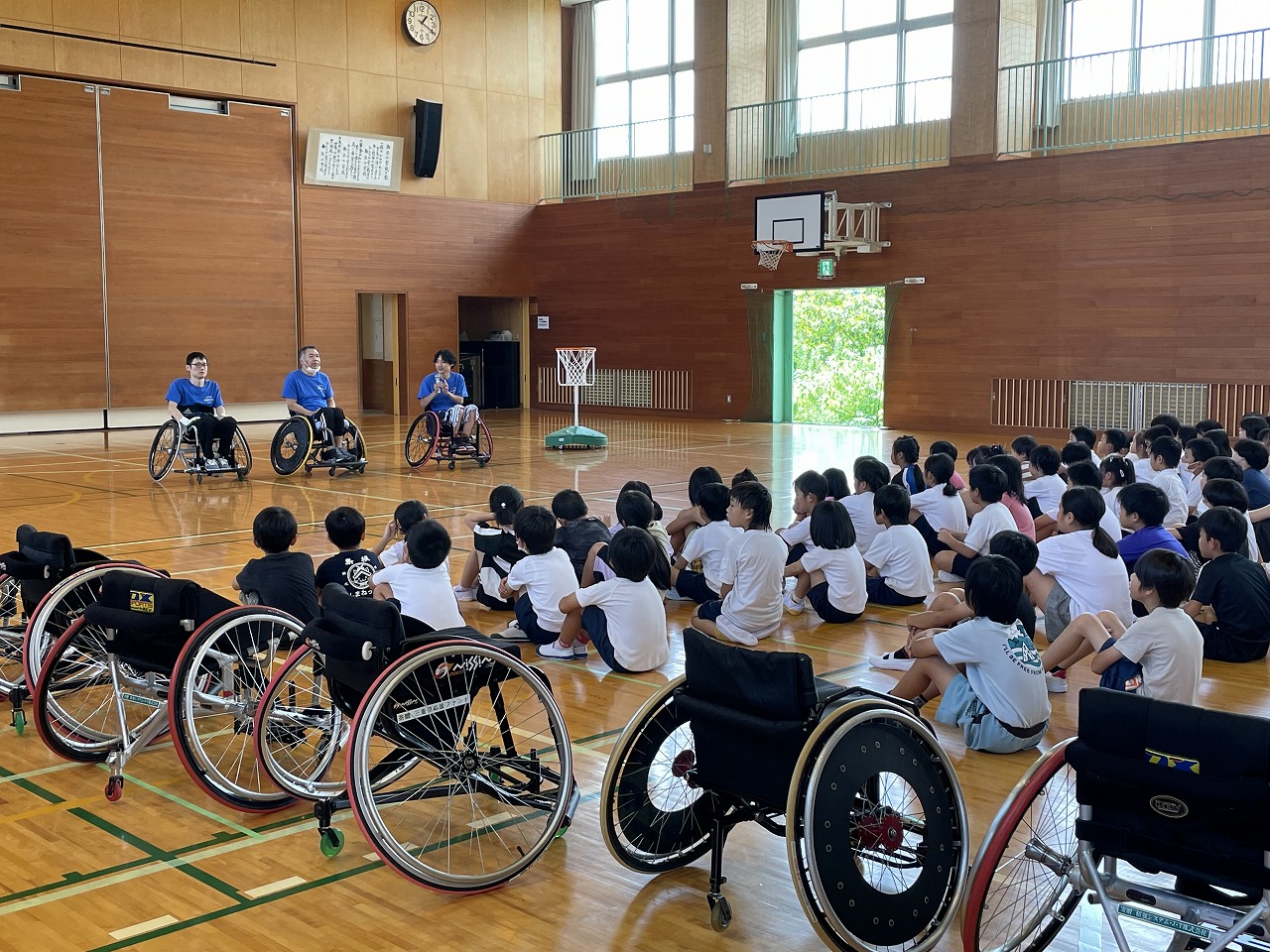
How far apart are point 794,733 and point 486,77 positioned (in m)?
19.8

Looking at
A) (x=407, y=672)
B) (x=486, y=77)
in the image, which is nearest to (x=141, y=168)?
(x=486, y=77)

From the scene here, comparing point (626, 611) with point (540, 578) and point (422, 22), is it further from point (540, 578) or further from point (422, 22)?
point (422, 22)

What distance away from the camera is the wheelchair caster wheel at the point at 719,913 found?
9.88ft

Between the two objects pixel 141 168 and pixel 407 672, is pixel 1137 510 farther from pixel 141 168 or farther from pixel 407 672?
pixel 141 168

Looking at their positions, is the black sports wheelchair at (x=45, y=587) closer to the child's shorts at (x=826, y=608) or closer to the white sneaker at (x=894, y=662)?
the white sneaker at (x=894, y=662)

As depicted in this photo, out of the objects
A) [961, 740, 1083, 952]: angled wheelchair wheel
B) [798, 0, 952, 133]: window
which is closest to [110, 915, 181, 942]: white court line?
[961, 740, 1083, 952]: angled wheelchair wheel

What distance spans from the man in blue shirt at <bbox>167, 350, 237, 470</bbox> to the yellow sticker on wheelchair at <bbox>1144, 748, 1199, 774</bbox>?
10.7 metres

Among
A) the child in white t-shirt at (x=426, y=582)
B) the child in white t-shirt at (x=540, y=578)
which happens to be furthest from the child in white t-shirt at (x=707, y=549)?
the child in white t-shirt at (x=426, y=582)

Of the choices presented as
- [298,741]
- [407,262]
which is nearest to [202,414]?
[298,741]

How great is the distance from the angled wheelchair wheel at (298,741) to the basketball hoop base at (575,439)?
10.6 m

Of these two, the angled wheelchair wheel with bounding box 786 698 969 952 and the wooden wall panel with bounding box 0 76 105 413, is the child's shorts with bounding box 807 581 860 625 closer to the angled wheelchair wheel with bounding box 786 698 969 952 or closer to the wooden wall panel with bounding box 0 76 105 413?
the angled wheelchair wheel with bounding box 786 698 969 952

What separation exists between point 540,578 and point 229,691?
1.98m

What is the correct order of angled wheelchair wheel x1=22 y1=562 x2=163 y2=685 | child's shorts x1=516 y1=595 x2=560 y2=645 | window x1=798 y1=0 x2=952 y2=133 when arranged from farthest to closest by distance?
1. window x1=798 y1=0 x2=952 y2=133
2. child's shorts x1=516 y1=595 x2=560 y2=645
3. angled wheelchair wheel x1=22 y1=562 x2=163 y2=685

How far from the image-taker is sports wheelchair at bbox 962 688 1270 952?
7.53 ft
